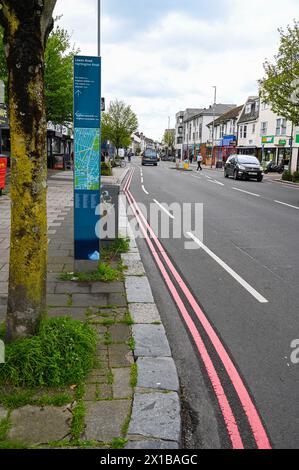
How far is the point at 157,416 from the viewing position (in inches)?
122

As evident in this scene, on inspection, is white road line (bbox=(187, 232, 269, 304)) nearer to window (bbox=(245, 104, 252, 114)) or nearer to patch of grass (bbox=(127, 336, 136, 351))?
patch of grass (bbox=(127, 336, 136, 351))

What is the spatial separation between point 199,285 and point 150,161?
4860cm

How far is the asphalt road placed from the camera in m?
3.26

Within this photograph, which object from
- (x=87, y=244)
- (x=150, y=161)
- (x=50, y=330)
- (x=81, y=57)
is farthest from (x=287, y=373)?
(x=150, y=161)

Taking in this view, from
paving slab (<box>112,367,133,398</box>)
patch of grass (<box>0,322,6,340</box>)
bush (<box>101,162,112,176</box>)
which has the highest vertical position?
bush (<box>101,162,112,176</box>)

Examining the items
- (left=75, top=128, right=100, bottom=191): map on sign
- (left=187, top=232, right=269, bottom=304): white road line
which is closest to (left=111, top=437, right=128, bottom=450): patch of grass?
(left=187, top=232, right=269, bottom=304): white road line

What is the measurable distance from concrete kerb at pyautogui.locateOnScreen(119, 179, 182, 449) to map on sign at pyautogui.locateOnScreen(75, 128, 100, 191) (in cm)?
164

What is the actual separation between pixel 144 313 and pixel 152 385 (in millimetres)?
1563

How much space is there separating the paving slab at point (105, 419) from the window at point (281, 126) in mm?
45660

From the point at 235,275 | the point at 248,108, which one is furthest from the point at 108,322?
the point at 248,108

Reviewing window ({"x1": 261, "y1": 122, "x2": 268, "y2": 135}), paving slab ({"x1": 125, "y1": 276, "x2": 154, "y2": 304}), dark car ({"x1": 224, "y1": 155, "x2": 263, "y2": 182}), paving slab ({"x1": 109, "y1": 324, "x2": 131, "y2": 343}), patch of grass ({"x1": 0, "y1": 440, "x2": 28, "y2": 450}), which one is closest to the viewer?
→ patch of grass ({"x1": 0, "y1": 440, "x2": 28, "y2": 450})

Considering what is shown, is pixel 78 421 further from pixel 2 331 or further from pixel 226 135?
pixel 226 135

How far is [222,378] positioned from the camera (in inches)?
151
